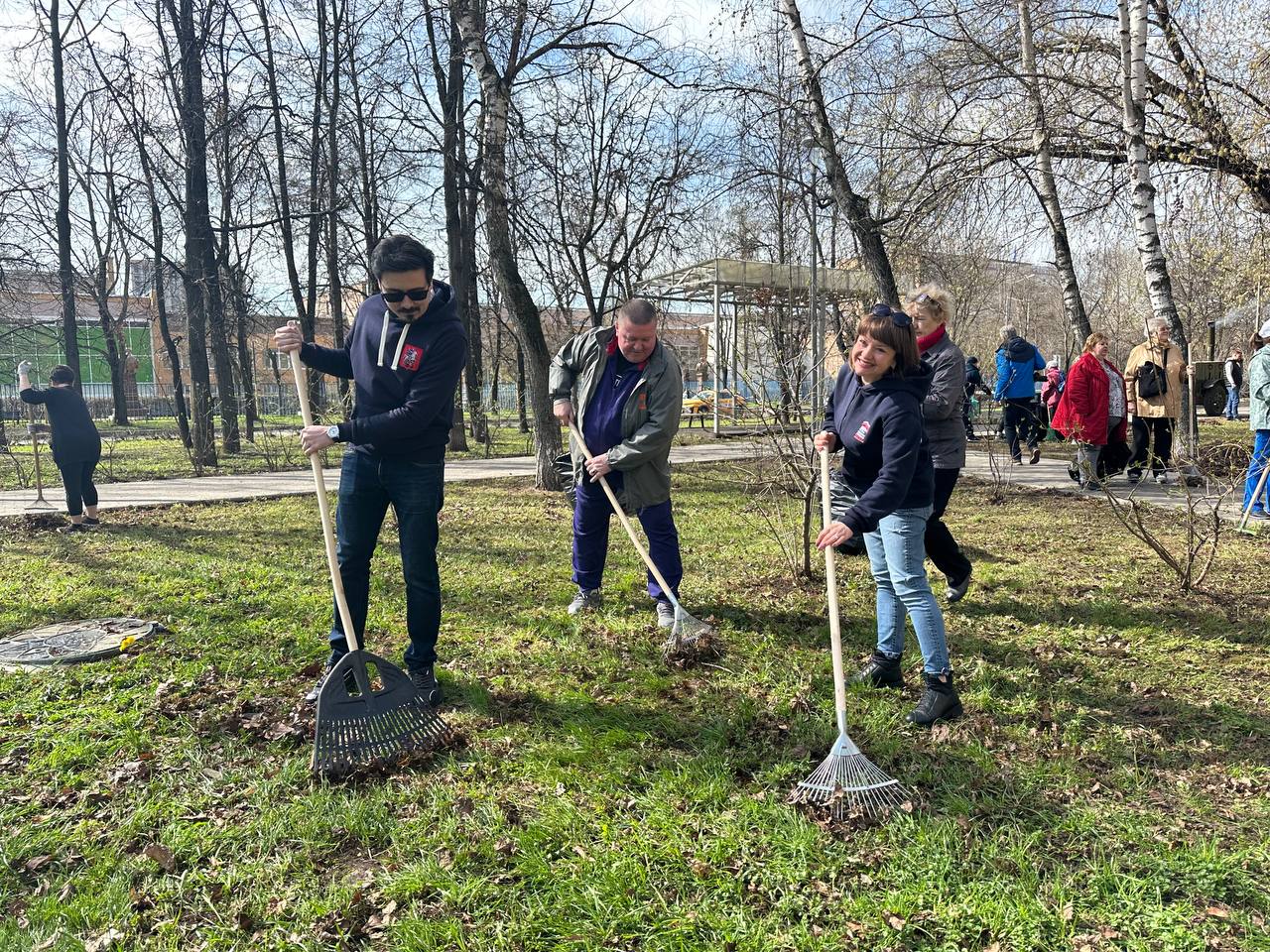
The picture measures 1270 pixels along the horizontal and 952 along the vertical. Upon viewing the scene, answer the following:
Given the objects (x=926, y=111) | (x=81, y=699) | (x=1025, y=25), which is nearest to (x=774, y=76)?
(x=926, y=111)

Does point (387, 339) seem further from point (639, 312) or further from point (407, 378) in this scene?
point (639, 312)

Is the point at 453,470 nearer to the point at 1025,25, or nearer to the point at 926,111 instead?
the point at 926,111

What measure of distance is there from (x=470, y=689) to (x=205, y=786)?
1142 mm

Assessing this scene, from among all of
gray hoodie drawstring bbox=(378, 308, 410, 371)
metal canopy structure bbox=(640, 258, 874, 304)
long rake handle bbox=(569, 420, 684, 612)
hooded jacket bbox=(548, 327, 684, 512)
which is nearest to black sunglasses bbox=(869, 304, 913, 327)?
hooded jacket bbox=(548, 327, 684, 512)

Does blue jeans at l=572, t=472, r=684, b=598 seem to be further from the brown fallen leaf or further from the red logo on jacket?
the brown fallen leaf

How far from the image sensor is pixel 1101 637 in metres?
4.22

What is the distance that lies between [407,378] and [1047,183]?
1102 centimetres

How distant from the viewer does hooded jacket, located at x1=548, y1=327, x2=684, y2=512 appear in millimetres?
4336

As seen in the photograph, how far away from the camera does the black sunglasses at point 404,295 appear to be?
320 centimetres

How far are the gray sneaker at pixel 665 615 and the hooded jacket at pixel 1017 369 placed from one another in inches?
313

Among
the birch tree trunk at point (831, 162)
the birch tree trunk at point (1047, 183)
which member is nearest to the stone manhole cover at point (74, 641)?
the birch tree trunk at point (831, 162)

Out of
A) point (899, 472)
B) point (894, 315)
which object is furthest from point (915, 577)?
point (894, 315)

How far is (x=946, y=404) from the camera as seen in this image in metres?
4.40

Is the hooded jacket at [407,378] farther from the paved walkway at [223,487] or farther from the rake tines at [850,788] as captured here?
the paved walkway at [223,487]
